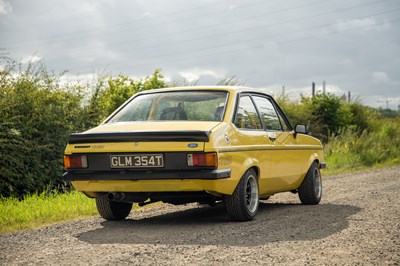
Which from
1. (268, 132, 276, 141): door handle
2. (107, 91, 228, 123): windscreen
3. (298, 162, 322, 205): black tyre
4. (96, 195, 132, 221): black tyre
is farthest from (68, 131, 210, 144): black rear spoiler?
(298, 162, 322, 205): black tyre

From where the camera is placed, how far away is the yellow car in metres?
7.36

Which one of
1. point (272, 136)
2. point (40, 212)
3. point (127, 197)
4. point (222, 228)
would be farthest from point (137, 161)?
point (40, 212)

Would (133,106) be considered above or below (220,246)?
above

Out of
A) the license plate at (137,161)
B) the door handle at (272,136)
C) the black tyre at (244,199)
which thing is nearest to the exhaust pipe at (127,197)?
the license plate at (137,161)

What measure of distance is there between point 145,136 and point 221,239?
1.44 meters

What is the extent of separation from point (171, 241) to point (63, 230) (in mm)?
1811

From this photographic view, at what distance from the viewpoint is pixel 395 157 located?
23.6 m

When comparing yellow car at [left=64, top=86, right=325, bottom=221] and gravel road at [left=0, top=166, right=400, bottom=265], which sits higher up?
yellow car at [left=64, top=86, right=325, bottom=221]

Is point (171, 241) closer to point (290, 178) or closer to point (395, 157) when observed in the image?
point (290, 178)

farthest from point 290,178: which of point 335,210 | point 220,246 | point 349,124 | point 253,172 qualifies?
point 349,124

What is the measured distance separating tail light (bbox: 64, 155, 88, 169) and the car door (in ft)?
7.27

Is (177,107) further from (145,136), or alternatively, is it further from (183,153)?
(183,153)

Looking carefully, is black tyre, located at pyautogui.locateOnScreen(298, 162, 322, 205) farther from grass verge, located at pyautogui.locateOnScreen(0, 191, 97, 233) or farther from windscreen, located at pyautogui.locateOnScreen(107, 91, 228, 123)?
grass verge, located at pyautogui.locateOnScreen(0, 191, 97, 233)

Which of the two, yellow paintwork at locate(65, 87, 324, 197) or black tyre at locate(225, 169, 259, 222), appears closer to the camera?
yellow paintwork at locate(65, 87, 324, 197)
